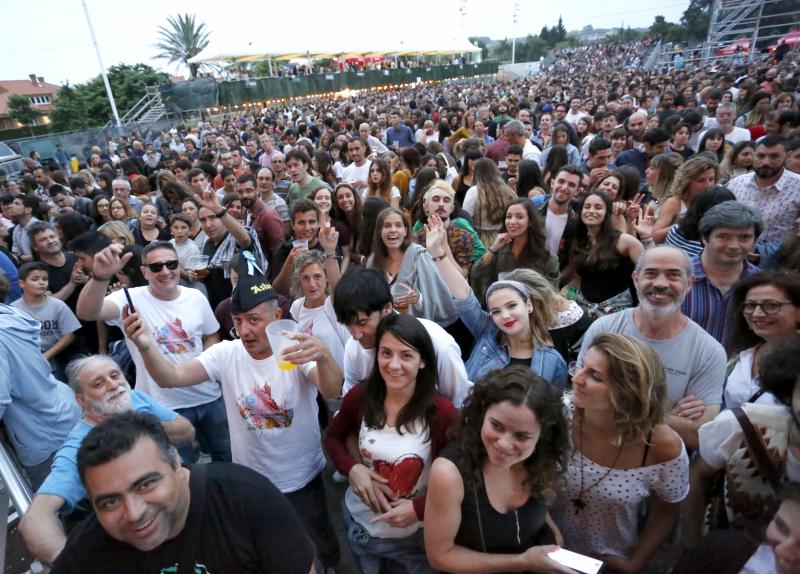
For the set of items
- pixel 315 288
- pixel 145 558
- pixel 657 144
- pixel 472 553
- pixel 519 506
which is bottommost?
pixel 472 553

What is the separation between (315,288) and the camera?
9.51 feet

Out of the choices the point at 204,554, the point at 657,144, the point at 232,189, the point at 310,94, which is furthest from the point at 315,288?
the point at 310,94

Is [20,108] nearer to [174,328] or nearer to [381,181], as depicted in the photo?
[381,181]

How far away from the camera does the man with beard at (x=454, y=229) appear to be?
3.81 metres

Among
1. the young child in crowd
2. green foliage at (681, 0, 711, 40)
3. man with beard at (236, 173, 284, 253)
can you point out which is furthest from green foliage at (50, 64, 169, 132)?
green foliage at (681, 0, 711, 40)

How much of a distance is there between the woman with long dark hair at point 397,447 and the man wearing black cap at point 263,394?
1.06 feet

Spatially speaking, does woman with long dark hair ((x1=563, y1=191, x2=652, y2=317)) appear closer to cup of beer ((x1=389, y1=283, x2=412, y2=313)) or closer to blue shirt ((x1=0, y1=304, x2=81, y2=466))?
cup of beer ((x1=389, y1=283, x2=412, y2=313))

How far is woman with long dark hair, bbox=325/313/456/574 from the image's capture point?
198 cm

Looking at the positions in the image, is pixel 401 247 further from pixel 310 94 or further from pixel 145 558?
pixel 310 94

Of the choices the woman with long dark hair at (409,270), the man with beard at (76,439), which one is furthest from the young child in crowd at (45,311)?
the woman with long dark hair at (409,270)

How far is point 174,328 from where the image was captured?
3068mm

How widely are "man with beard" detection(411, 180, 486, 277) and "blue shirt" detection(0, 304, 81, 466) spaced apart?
2695mm

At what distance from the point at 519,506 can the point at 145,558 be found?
1.31 metres

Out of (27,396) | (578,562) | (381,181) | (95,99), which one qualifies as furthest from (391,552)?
(95,99)
